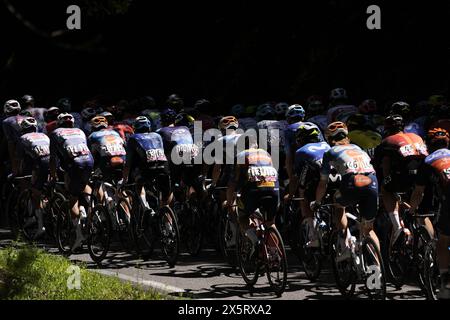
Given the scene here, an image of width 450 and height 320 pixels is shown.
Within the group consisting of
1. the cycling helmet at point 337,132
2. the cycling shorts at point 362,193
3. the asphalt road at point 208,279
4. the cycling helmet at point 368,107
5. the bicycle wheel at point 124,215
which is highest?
the cycling helmet at point 368,107

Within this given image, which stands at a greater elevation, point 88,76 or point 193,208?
point 88,76

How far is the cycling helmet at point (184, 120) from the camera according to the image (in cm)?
1477

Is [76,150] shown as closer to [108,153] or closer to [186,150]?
[108,153]

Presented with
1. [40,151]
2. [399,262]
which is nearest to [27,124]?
[40,151]

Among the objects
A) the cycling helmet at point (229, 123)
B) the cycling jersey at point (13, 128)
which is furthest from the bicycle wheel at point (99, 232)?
the cycling jersey at point (13, 128)

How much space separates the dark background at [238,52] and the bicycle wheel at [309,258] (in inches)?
235

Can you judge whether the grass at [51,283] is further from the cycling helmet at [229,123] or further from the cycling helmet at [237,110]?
the cycling helmet at [237,110]

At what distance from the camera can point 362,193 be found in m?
10.4

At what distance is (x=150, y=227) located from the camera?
13.4 metres
